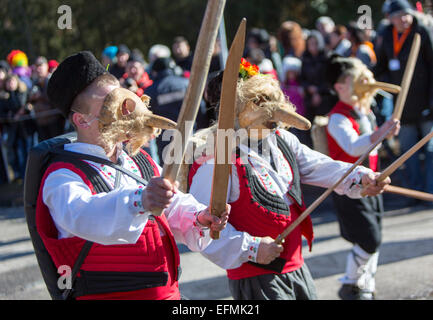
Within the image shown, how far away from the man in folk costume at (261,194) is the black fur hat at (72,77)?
72 cm

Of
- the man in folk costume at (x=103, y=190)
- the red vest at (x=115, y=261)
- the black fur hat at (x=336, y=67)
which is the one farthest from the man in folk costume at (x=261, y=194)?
the black fur hat at (x=336, y=67)

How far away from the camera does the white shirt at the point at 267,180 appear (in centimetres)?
256

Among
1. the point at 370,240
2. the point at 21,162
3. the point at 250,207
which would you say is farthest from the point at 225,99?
the point at 21,162

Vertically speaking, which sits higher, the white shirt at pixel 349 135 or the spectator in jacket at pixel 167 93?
the white shirt at pixel 349 135

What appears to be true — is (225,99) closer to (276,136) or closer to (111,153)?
(111,153)

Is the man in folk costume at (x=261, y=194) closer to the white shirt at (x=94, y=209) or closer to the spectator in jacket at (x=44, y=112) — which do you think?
the white shirt at (x=94, y=209)

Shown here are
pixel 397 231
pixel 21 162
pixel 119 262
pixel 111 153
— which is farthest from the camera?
pixel 21 162

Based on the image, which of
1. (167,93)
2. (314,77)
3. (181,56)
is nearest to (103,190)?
(167,93)

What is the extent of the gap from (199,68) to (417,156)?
5204 millimetres

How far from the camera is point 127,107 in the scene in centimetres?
214

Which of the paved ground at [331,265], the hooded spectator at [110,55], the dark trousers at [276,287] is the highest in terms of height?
the hooded spectator at [110,55]

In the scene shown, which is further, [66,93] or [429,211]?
[429,211]

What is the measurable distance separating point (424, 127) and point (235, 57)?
493 centimetres

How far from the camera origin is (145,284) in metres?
2.14
